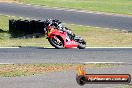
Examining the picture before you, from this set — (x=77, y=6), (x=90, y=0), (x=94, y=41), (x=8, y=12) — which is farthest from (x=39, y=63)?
(x=90, y=0)

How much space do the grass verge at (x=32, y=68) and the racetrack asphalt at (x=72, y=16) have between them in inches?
591

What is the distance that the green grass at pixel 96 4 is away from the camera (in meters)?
43.3

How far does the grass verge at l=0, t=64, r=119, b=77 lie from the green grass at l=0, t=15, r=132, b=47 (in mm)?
5409

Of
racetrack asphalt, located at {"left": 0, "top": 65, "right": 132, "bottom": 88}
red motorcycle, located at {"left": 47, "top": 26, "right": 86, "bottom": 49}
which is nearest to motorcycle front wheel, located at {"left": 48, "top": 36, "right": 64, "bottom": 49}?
red motorcycle, located at {"left": 47, "top": 26, "right": 86, "bottom": 49}

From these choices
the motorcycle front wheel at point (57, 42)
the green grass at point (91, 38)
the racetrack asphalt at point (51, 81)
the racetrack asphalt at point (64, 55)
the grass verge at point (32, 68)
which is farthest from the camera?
the green grass at point (91, 38)

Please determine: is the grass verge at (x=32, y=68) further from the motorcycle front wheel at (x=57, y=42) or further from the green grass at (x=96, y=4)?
the green grass at (x=96, y=4)

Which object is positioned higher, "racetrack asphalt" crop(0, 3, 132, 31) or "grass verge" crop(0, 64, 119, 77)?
"racetrack asphalt" crop(0, 3, 132, 31)

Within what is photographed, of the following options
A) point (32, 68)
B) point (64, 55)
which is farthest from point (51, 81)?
point (64, 55)

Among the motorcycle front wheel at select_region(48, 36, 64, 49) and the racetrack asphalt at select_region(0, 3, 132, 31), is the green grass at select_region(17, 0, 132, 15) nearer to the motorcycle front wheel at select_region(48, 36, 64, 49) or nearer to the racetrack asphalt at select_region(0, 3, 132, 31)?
the racetrack asphalt at select_region(0, 3, 132, 31)

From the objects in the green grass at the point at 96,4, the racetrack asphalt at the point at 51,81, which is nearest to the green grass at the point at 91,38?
the racetrack asphalt at the point at 51,81

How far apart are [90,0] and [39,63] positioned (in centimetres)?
3219

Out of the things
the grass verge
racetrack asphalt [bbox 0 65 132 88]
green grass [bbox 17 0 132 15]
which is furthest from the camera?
green grass [bbox 17 0 132 15]

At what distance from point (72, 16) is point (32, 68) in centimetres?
2144

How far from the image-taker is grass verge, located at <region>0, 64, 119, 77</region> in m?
16.9
